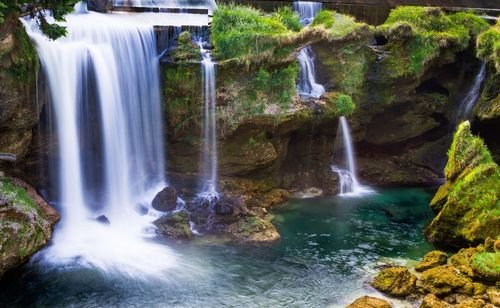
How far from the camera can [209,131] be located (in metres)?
18.7

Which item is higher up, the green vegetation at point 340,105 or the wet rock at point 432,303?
the green vegetation at point 340,105

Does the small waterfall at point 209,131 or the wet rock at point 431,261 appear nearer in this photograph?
the wet rock at point 431,261

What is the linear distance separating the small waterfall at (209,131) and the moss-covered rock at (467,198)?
786 cm

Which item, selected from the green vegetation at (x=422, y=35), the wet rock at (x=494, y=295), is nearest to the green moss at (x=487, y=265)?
the wet rock at (x=494, y=295)

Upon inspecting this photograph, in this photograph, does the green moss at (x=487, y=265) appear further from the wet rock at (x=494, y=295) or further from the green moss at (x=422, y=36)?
the green moss at (x=422, y=36)

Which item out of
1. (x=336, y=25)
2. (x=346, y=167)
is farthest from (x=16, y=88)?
(x=346, y=167)

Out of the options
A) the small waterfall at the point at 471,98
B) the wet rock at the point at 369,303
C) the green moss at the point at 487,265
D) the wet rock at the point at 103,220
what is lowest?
the wet rock at the point at 103,220

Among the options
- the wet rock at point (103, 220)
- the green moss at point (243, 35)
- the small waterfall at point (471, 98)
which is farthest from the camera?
the small waterfall at point (471, 98)

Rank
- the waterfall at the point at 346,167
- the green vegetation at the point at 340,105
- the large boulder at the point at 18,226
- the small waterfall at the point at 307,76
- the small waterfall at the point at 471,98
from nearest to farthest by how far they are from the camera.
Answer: the large boulder at the point at 18,226 < the green vegetation at the point at 340,105 < the small waterfall at the point at 307,76 < the waterfall at the point at 346,167 < the small waterfall at the point at 471,98

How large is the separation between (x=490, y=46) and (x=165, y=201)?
49.2 ft

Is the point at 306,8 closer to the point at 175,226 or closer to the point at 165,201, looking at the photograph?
the point at 165,201

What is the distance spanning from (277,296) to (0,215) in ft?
24.3

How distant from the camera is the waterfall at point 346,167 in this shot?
71.8 ft

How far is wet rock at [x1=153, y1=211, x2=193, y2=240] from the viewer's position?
15.7 metres
